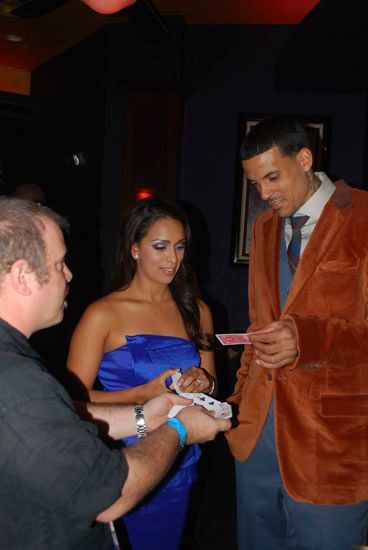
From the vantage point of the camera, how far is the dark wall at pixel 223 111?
204 inches

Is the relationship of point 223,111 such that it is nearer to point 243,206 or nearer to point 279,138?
point 243,206

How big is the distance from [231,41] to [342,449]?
4482 mm

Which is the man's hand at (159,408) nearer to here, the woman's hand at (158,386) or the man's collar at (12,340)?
the woman's hand at (158,386)

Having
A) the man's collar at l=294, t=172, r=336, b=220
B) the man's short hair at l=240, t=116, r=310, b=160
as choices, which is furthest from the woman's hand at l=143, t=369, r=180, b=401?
the man's short hair at l=240, t=116, r=310, b=160

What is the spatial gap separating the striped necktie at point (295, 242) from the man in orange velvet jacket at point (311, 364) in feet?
0.06

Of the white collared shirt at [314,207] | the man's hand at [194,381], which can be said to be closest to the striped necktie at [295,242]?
the white collared shirt at [314,207]

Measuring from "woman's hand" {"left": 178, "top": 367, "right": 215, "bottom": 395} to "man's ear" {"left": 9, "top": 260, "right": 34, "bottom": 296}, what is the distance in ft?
3.42

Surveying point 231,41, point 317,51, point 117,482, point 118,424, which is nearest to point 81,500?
point 117,482

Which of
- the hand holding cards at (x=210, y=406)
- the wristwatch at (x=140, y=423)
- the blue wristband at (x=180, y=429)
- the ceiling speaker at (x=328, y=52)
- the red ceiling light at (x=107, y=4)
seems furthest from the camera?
the ceiling speaker at (x=328, y=52)

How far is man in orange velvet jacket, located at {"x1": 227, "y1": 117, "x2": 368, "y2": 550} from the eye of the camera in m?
1.87

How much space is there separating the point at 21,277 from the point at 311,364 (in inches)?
42.7

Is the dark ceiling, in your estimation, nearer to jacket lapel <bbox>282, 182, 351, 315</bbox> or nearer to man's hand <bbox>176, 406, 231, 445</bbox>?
jacket lapel <bbox>282, 182, 351, 315</bbox>

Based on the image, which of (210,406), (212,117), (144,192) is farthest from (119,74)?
(210,406)

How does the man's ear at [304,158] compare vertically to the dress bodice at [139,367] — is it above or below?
above
